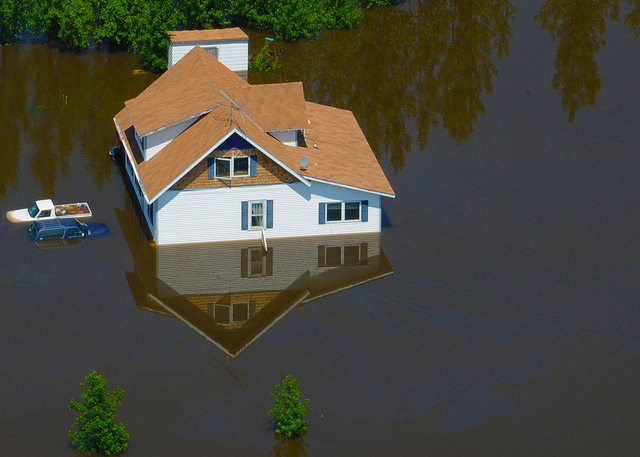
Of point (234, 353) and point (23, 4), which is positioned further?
point (23, 4)

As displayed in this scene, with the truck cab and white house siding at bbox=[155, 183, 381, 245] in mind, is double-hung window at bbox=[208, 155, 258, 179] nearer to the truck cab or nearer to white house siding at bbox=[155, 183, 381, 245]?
white house siding at bbox=[155, 183, 381, 245]

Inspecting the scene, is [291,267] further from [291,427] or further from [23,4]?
[23,4]

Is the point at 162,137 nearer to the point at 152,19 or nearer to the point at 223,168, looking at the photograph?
the point at 223,168

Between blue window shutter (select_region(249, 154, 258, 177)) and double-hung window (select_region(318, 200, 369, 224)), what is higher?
blue window shutter (select_region(249, 154, 258, 177))

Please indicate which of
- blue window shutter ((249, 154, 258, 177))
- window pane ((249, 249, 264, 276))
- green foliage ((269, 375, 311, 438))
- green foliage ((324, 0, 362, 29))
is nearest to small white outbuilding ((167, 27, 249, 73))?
green foliage ((324, 0, 362, 29))

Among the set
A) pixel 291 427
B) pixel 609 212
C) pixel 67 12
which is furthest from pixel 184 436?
pixel 67 12

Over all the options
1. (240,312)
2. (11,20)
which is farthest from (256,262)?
(11,20)
